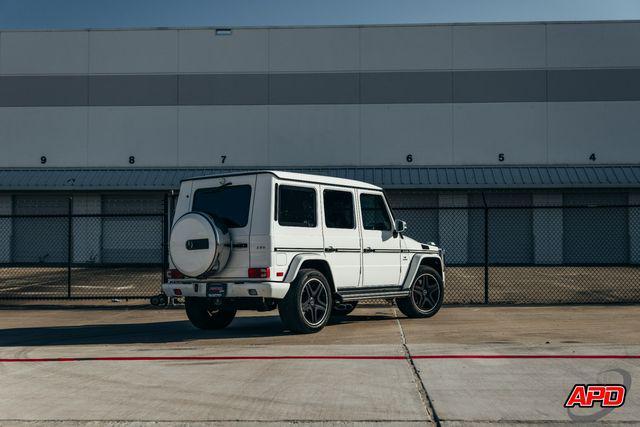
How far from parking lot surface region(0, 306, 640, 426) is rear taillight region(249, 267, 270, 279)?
0.88m

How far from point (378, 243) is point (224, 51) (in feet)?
73.5

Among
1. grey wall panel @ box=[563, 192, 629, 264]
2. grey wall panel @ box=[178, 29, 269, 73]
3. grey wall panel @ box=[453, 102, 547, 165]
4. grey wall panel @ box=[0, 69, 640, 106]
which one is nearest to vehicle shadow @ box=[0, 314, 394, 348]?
grey wall panel @ box=[453, 102, 547, 165]

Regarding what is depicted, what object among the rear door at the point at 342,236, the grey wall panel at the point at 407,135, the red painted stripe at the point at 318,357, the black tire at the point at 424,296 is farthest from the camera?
the grey wall panel at the point at 407,135

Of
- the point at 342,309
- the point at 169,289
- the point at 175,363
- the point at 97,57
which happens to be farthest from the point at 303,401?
the point at 97,57

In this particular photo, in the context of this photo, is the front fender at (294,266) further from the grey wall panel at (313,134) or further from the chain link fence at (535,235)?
the grey wall panel at (313,134)

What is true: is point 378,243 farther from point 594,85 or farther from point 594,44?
point 594,44

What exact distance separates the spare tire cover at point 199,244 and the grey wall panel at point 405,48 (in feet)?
74.9

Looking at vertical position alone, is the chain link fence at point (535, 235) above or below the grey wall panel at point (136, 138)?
below

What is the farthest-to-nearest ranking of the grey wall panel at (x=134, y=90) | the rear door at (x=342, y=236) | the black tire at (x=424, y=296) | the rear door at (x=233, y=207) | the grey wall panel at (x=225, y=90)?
the grey wall panel at (x=134, y=90)
the grey wall panel at (x=225, y=90)
the black tire at (x=424, y=296)
the rear door at (x=342, y=236)
the rear door at (x=233, y=207)

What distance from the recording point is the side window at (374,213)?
11.1m

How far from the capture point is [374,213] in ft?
37.0

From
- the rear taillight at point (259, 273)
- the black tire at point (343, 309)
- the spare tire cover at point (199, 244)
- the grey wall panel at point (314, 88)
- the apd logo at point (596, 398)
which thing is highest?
the grey wall panel at point (314, 88)

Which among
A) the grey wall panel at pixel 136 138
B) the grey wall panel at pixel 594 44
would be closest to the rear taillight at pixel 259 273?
the grey wall panel at pixel 136 138

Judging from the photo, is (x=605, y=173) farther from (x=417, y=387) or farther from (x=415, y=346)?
(x=417, y=387)
